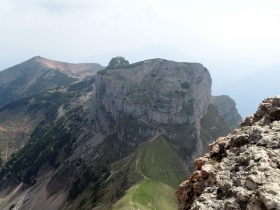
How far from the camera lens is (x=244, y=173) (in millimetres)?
22266

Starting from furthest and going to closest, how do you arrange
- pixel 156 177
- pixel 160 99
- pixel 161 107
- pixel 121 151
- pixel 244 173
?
pixel 160 99 < pixel 161 107 < pixel 121 151 < pixel 156 177 < pixel 244 173

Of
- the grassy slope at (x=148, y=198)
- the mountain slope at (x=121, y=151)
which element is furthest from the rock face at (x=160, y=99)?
the grassy slope at (x=148, y=198)

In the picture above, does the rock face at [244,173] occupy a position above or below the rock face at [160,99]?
above

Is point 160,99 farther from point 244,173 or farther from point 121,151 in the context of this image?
point 244,173

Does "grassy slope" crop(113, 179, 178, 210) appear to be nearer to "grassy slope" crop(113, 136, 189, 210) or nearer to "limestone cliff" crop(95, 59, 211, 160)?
"grassy slope" crop(113, 136, 189, 210)

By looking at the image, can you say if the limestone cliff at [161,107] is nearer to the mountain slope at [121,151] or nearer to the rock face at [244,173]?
the mountain slope at [121,151]

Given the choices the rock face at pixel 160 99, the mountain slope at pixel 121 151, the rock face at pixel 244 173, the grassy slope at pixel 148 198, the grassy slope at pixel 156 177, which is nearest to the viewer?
the rock face at pixel 244 173

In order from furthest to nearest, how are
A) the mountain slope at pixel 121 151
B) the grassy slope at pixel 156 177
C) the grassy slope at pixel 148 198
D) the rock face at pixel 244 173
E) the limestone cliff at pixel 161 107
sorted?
1. the limestone cliff at pixel 161 107
2. the mountain slope at pixel 121 151
3. the grassy slope at pixel 156 177
4. the grassy slope at pixel 148 198
5. the rock face at pixel 244 173

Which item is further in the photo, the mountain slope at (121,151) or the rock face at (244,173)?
the mountain slope at (121,151)

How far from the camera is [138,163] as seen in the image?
119 metres

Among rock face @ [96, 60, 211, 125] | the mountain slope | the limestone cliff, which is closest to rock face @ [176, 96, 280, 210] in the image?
the mountain slope

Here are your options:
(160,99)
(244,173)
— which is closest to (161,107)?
(160,99)

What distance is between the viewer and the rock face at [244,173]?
759 inches

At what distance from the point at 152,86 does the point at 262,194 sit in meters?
172
